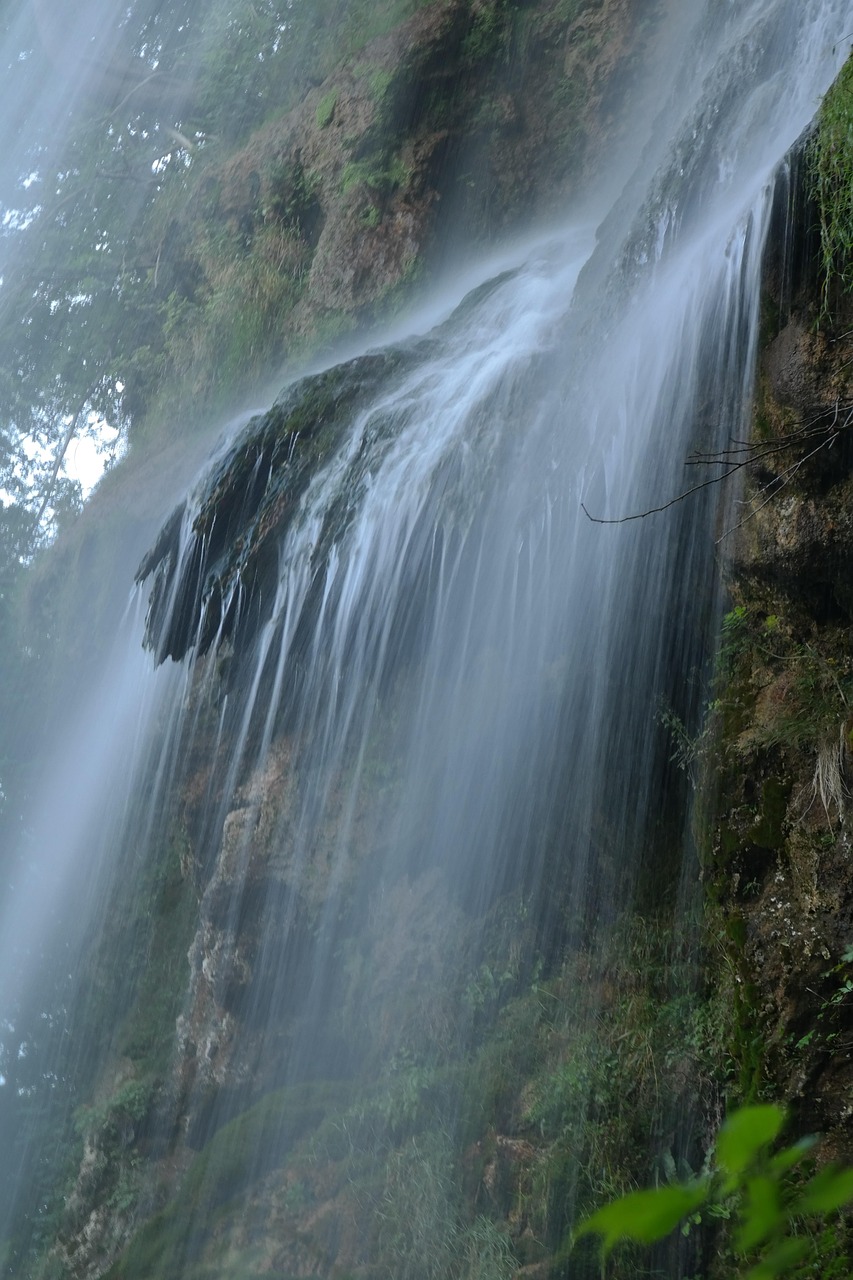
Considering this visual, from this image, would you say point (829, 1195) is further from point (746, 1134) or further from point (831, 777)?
point (831, 777)

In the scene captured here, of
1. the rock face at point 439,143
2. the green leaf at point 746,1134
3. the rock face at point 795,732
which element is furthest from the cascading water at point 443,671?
the green leaf at point 746,1134

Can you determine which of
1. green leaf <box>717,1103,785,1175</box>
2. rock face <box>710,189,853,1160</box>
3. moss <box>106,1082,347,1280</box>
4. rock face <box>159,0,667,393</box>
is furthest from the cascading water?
green leaf <box>717,1103,785,1175</box>

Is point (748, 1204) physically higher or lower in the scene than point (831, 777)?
lower

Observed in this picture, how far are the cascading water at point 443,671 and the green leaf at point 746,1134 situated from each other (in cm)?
410

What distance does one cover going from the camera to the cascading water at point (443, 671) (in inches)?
211

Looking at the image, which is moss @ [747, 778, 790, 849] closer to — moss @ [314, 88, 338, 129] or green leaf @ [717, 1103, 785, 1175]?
green leaf @ [717, 1103, 785, 1175]

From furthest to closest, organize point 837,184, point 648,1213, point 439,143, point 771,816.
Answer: point 439,143, point 837,184, point 771,816, point 648,1213

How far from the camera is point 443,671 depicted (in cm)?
661

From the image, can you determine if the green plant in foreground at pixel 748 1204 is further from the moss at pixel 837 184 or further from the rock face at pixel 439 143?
the rock face at pixel 439 143

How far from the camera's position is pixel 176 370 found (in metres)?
15.3

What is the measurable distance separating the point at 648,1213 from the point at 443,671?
19.2ft

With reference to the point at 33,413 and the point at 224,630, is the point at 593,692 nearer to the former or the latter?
the point at 224,630

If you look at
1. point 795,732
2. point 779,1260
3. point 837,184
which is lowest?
point 779,1260

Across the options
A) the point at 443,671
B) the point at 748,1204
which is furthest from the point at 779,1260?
the point at 443,671
